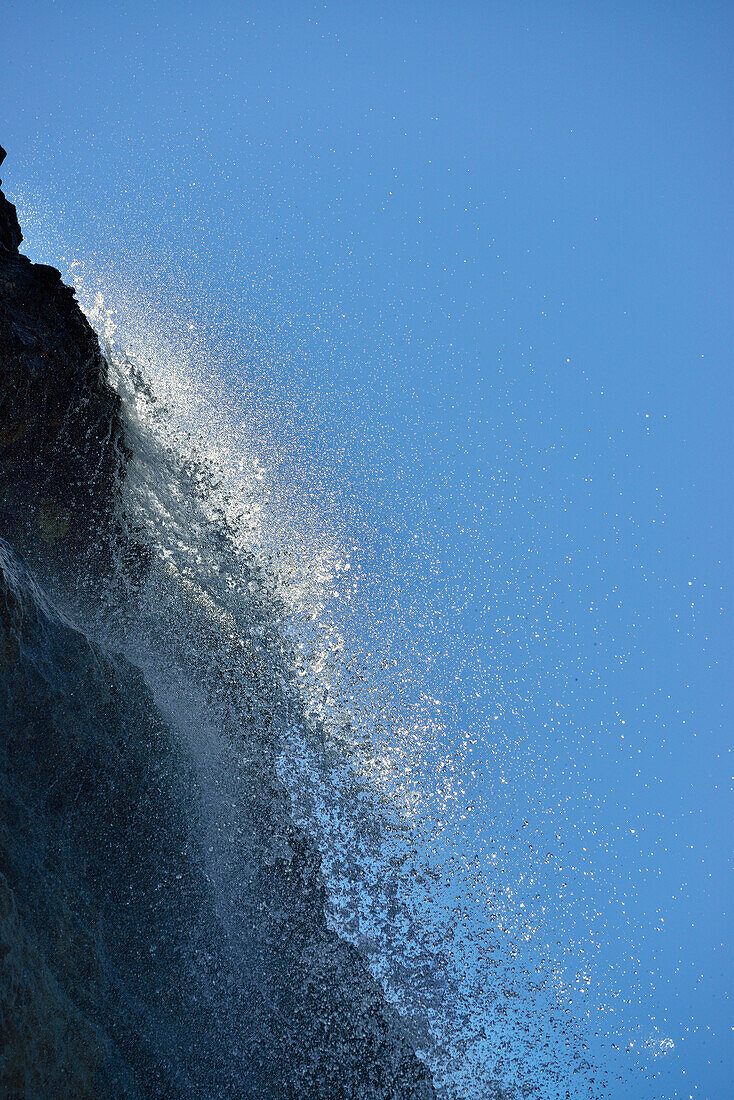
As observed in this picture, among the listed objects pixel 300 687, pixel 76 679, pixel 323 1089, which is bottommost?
pixel 323 1089

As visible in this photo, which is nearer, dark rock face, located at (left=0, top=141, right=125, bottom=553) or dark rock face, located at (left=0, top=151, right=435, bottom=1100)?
dark rock face, located at (left=0, top=151, right=435, bottom=1100)

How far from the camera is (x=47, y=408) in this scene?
809 cm

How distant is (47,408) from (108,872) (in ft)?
16.9

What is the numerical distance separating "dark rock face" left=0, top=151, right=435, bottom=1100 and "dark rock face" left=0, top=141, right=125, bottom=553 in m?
0.02

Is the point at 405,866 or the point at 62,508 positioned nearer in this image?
the point at 62,508

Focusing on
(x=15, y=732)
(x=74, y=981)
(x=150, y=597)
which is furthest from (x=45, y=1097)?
(x=150, y=597)

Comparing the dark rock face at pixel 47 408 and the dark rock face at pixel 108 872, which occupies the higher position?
the dark rock face at pixel 47 408

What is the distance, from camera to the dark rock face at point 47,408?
7785 mm

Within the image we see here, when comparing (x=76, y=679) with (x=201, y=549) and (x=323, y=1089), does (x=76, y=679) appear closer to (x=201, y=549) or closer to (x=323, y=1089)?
(x=201, y=549)

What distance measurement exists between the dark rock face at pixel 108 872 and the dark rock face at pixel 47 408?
21mm

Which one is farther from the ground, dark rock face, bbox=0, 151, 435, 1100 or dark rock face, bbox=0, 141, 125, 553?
dark rock face, bbox=0, 141, 125, 553

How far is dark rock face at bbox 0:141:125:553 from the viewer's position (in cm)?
779

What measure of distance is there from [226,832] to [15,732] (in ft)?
11.7

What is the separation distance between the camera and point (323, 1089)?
325 inches
